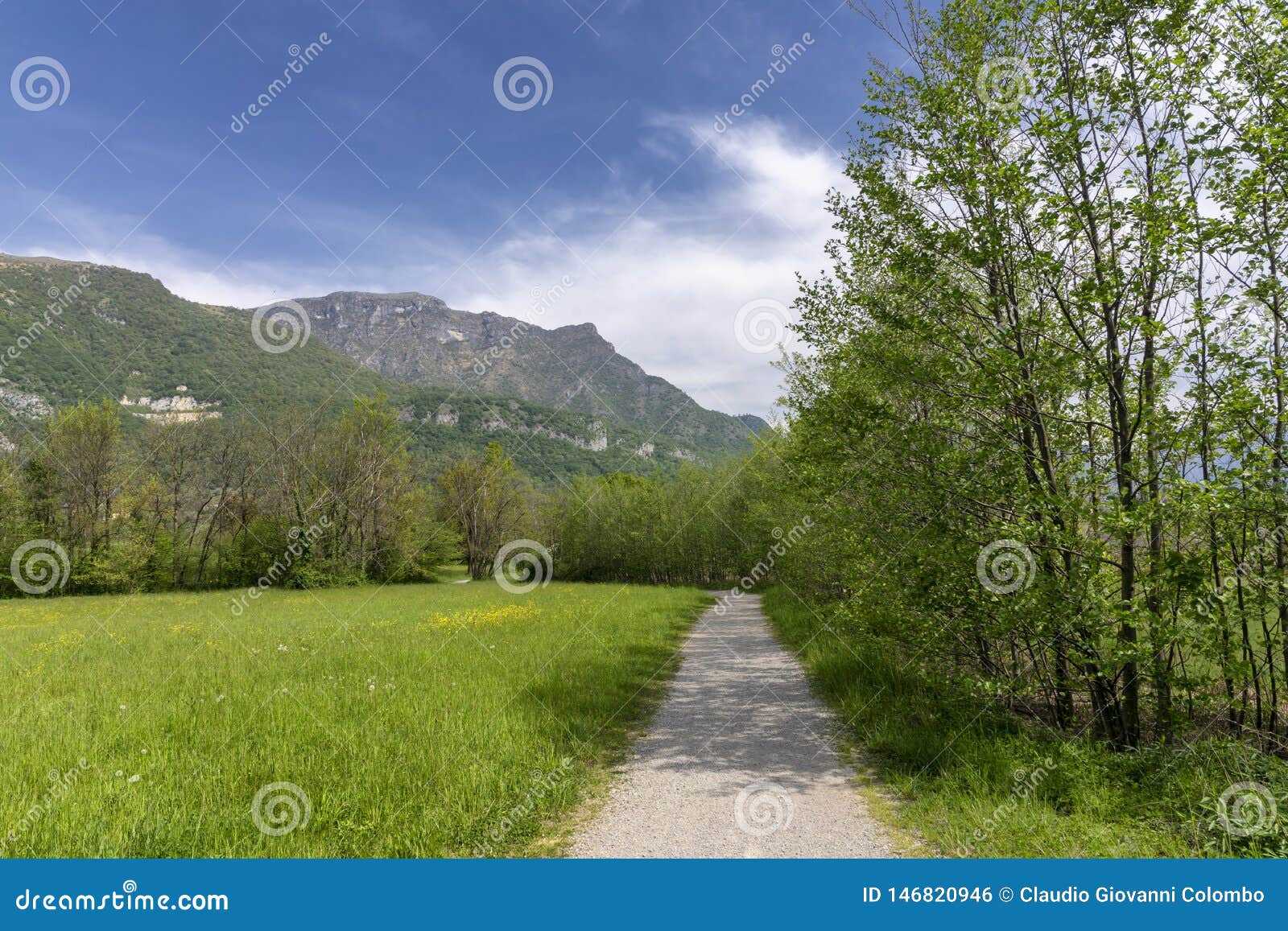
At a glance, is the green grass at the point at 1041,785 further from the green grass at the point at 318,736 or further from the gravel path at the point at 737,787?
the green grass at the point at 318,736

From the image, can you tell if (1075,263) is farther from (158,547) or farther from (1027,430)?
(158,547)

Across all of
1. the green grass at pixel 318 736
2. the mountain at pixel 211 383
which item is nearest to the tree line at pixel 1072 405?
the green grass at pixel 318 736

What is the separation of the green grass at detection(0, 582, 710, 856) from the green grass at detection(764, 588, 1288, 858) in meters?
3.33

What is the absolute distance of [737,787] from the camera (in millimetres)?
5809

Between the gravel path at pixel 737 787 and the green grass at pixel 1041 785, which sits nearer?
the green grass at pixel 1041 785

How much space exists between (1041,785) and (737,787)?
2864 millimetres

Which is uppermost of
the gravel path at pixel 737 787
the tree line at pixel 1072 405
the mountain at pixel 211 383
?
the mountain at pixel 211 383

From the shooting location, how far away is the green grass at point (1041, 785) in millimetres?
4336

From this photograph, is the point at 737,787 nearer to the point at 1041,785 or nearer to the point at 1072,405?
the point at 1041,785

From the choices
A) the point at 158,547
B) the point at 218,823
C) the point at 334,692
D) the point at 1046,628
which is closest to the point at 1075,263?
the point at 1046,628

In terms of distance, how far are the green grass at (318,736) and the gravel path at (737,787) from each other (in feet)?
1.97

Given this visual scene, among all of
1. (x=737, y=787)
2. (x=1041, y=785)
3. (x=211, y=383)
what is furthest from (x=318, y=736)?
(x=211, y=383)

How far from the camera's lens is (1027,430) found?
7312 mm

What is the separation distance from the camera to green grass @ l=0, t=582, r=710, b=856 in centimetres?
461
